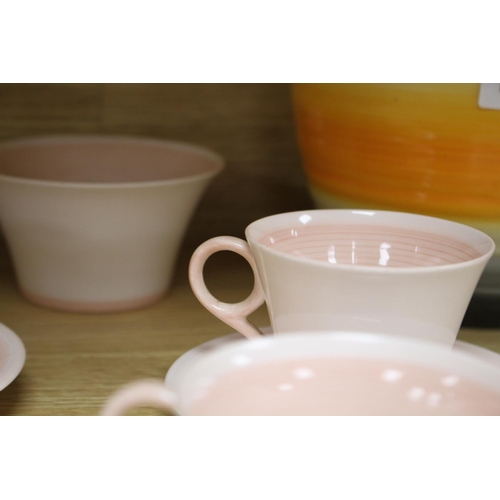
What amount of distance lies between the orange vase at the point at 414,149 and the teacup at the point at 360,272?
0.14 feet

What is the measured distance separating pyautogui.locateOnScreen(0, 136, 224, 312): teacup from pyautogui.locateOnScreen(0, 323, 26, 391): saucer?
11cm

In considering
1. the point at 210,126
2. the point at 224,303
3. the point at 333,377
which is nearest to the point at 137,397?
the point at 333,377

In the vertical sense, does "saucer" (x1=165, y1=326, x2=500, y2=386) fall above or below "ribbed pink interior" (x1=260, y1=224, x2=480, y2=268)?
below

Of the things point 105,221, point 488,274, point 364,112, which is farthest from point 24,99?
point 488,274

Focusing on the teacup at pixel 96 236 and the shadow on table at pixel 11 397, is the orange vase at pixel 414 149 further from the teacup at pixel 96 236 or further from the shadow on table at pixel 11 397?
the shadow on table at pixel 11 397

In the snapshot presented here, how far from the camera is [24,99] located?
729mm

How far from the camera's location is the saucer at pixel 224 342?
0.42 metres

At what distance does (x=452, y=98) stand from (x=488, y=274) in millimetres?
129

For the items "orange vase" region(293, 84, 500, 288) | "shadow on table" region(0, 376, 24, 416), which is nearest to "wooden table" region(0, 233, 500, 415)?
"shadow on table" region(0, 376, 24, 416)

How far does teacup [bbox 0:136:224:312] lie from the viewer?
20.8 inches

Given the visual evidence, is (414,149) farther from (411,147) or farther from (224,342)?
(224,342)

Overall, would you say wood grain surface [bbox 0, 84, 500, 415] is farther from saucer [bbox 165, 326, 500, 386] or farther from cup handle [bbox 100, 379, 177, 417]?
cup handle [bbox 100, 379, 177, 417]
